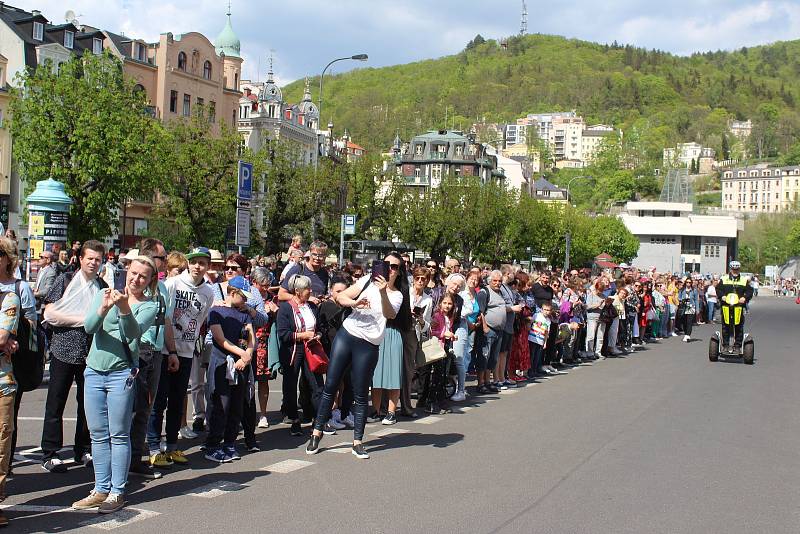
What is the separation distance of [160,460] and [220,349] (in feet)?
3.61

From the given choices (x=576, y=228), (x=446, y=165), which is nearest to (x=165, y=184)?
(x=576, y=228)

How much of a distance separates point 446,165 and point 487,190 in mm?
44963

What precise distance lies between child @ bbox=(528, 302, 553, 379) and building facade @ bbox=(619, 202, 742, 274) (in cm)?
10870

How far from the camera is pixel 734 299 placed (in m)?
19.0

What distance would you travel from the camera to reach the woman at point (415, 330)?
11.1 m

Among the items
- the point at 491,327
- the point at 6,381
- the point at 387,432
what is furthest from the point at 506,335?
the point at 6,381

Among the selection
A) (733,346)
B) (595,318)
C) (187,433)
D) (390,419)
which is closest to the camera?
(187,433)

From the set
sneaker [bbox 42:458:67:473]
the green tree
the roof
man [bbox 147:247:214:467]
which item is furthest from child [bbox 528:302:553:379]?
the roof

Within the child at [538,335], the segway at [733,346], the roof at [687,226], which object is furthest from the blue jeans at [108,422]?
the roof at [687,226]

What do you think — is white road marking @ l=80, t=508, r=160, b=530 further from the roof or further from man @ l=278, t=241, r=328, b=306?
the roof

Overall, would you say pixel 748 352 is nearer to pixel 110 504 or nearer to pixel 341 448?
pixel 341 448

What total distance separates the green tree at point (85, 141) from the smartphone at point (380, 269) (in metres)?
24.4

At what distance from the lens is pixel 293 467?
826cm

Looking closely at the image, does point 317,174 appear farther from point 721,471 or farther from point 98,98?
point 721,471
